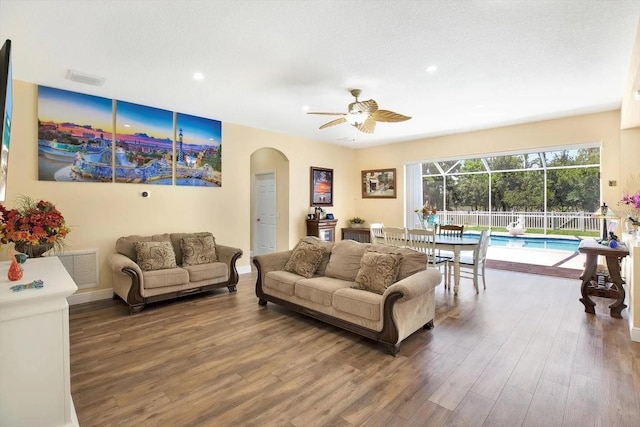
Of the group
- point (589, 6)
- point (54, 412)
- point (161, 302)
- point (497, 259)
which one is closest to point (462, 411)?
point (54, 412)

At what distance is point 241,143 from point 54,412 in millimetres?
4989

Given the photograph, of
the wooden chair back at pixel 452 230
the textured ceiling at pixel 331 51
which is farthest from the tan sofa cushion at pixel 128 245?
the wooden chair back at pixel 452 230

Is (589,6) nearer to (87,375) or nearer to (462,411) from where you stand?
(462,411)

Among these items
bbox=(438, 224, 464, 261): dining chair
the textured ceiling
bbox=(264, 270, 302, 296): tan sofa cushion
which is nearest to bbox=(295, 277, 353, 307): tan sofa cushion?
bbox=(264, 270, 302, 296): tan sofa cushion

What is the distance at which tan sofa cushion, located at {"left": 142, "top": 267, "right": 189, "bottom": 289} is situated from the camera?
161 inches

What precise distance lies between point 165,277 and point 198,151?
2.32 m

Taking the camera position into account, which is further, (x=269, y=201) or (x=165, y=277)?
(x=269, y=201)

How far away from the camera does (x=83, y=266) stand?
4.38 metres

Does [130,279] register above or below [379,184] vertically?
below

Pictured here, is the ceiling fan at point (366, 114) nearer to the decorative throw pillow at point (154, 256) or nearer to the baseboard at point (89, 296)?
the decorative throw pillow at point (154, 256)

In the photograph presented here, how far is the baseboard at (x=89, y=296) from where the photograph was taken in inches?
170

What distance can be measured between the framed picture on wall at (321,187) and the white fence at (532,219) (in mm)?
2881

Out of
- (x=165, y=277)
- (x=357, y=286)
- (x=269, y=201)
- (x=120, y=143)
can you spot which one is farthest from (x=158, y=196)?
(x=357, y=286)

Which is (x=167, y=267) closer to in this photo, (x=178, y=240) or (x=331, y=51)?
(x=178, y=240)
